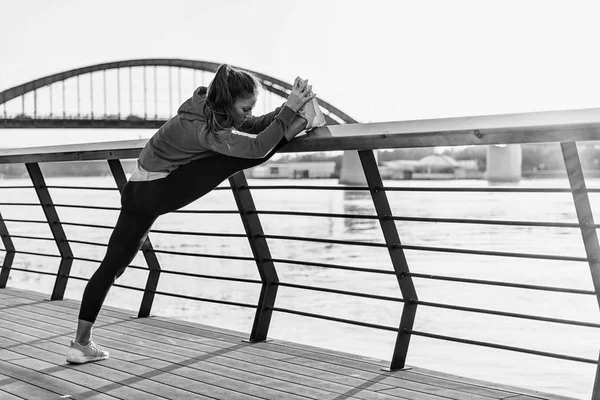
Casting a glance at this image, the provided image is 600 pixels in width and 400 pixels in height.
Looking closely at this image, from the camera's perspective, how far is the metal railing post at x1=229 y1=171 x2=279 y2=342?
3514 millimetres

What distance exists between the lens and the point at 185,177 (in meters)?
2.97

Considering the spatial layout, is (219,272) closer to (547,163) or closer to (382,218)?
(382,218)

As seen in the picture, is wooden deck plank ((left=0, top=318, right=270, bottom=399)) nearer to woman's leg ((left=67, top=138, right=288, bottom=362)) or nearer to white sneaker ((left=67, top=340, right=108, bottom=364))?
white sneaker ((left=67, top=340, right=108, bottom=364))

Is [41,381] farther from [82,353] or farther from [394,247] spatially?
[394,247]

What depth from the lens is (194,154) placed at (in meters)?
2.94

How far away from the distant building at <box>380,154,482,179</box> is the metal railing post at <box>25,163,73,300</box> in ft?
135

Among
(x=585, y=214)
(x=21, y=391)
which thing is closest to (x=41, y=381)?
(x=21, y=391)

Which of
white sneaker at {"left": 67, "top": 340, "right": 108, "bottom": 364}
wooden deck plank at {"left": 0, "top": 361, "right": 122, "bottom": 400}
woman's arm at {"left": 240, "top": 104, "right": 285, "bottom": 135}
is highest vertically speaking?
woman's arm at {"left": 240, "top": 104, "right": 285, "bottom": 135}

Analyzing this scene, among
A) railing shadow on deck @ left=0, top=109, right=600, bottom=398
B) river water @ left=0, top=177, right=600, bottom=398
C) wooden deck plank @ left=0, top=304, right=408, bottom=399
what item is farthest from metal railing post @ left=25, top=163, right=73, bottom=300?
wooden deck plank @ left=0, top=304, right=408, bottom=399

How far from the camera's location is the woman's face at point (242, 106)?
282 cm

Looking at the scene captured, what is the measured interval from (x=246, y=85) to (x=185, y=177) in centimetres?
41

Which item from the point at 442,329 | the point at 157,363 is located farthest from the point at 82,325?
the point at 442,329

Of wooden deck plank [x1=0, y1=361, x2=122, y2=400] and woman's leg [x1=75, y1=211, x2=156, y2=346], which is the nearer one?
wooden deck plank [x1=0, y1=361, x2=122, y2=400]

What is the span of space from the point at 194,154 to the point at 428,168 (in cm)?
5113
